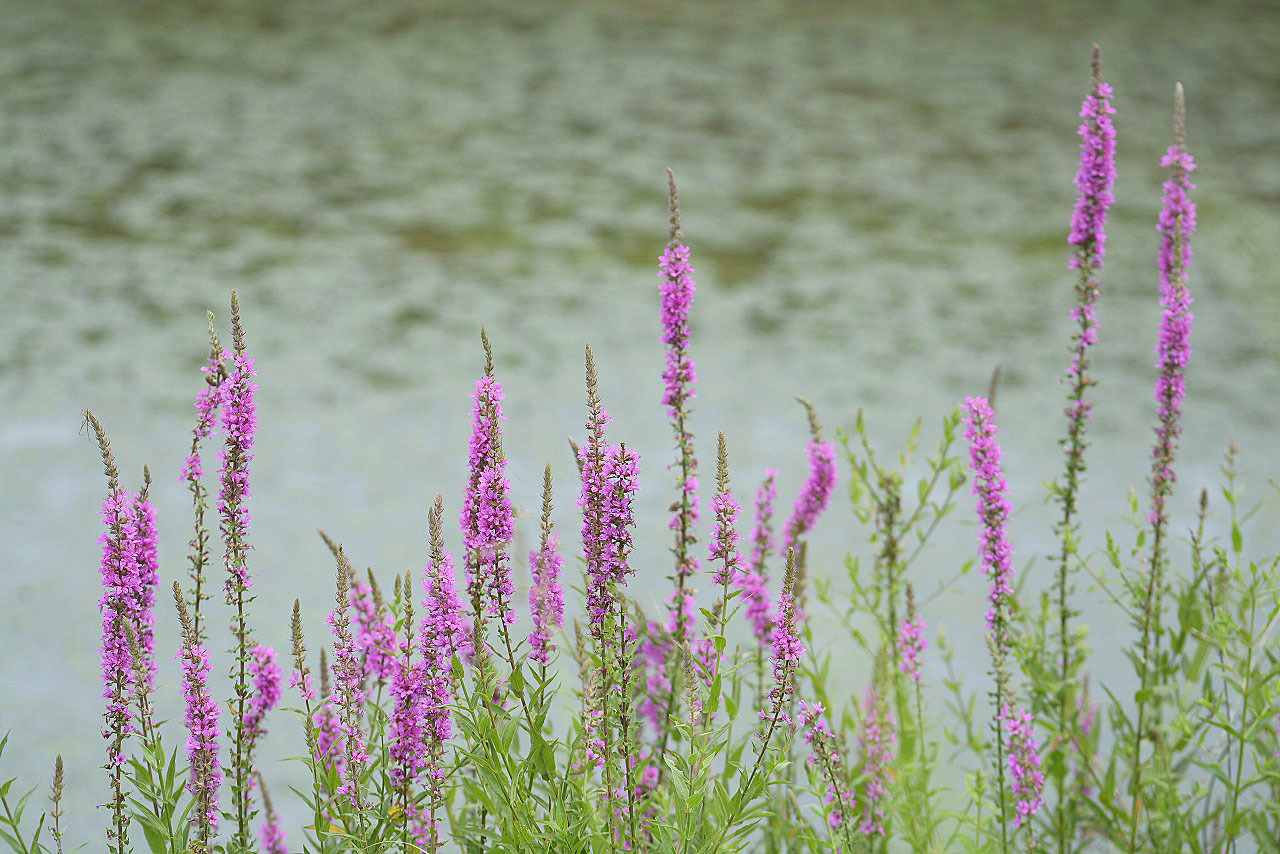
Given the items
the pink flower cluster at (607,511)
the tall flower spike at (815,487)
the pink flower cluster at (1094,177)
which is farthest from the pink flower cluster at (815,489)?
the pink flower cluster at (607,511)

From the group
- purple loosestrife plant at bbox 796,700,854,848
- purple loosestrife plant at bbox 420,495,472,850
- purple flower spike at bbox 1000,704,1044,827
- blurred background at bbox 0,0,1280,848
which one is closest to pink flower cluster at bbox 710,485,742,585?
purple loosestrife plant at bbox 796,700,854,848

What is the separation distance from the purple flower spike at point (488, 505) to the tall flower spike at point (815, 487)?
554 millimetres

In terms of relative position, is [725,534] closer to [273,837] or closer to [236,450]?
[236,450]

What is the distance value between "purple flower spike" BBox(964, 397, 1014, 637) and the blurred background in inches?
29.5

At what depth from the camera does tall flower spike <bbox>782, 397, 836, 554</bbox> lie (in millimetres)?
1811

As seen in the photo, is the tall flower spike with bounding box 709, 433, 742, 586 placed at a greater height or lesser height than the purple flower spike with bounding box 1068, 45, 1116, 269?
lesser

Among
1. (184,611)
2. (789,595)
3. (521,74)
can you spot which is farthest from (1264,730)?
(521,74)

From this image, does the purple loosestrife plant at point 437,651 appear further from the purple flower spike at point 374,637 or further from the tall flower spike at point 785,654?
the tall flower spike at point 785,654

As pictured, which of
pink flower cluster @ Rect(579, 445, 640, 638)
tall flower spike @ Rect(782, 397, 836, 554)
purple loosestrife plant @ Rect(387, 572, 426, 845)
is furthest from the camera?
tall flower spike @ Rect(782, 397, 836, 554)

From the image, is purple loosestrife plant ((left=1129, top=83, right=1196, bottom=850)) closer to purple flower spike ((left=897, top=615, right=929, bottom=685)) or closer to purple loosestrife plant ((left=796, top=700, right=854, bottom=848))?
purple flower spike ((left=897, top=615, right=929, bottom=685))

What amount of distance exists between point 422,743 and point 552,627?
0.18 meters

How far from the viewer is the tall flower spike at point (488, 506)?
4.32 ft

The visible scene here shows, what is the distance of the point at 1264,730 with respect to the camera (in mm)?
1870

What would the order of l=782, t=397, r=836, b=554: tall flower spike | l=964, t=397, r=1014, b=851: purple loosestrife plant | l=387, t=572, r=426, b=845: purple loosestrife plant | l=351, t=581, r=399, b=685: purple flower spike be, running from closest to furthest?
l=387, t=572, r=426, b=845: purple loosestrife plant, l=351, t=581, r=399, b=685: purple flower spike, l=964, t=397, r=1014, b=851: purple loosestrife plant, l=782, t=397, r=836, b=554: tall flower spike
